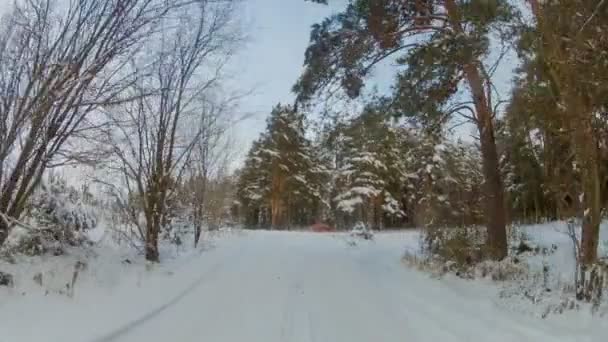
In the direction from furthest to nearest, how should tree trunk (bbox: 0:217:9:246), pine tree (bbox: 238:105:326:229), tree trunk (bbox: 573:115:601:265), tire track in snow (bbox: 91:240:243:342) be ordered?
1. pine tree (bbox: 238:105:326:229)
2. tree trunk (bbox: 573:115:601:265)
3. tree trunk (bbox: 0:217:9:246)
4. tire track in snow (bbox: 91:240:243:342)

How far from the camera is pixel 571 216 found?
6.10 meters

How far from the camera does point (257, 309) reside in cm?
576

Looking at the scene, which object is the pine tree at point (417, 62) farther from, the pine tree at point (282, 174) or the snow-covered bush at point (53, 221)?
the pine tree at point (282, 174)

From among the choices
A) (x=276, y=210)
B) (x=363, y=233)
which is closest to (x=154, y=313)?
(x=363, y=233)

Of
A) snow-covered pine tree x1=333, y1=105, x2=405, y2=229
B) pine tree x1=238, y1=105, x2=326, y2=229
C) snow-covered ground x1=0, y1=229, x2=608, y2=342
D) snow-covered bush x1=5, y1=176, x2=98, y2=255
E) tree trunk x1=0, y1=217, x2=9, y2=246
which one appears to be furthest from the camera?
pine tree x1=238, y1=105, x2=326, y2=229

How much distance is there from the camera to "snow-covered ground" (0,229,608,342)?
459cm

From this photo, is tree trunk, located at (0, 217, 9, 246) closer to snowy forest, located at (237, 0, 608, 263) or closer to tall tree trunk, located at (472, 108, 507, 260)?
snowy forest, located at (237, 0, 608, 263)

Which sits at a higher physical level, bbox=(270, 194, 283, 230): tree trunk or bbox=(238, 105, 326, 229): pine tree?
bbox=(238, 105, 326, 229): pine tree

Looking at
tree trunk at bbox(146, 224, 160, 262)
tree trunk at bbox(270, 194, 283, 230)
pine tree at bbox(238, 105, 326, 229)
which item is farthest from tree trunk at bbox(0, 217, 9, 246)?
tree trunk at bbox(270, 194, 283, 230)

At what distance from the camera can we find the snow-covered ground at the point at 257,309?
4.59m

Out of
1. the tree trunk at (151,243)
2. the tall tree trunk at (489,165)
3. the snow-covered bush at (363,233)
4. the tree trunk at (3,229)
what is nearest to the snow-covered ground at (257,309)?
the tree trunk at (3,229)

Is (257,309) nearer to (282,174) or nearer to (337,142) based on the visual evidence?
(337,142)

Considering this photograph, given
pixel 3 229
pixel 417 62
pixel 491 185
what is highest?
pixel 417 62

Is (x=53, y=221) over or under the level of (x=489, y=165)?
under
